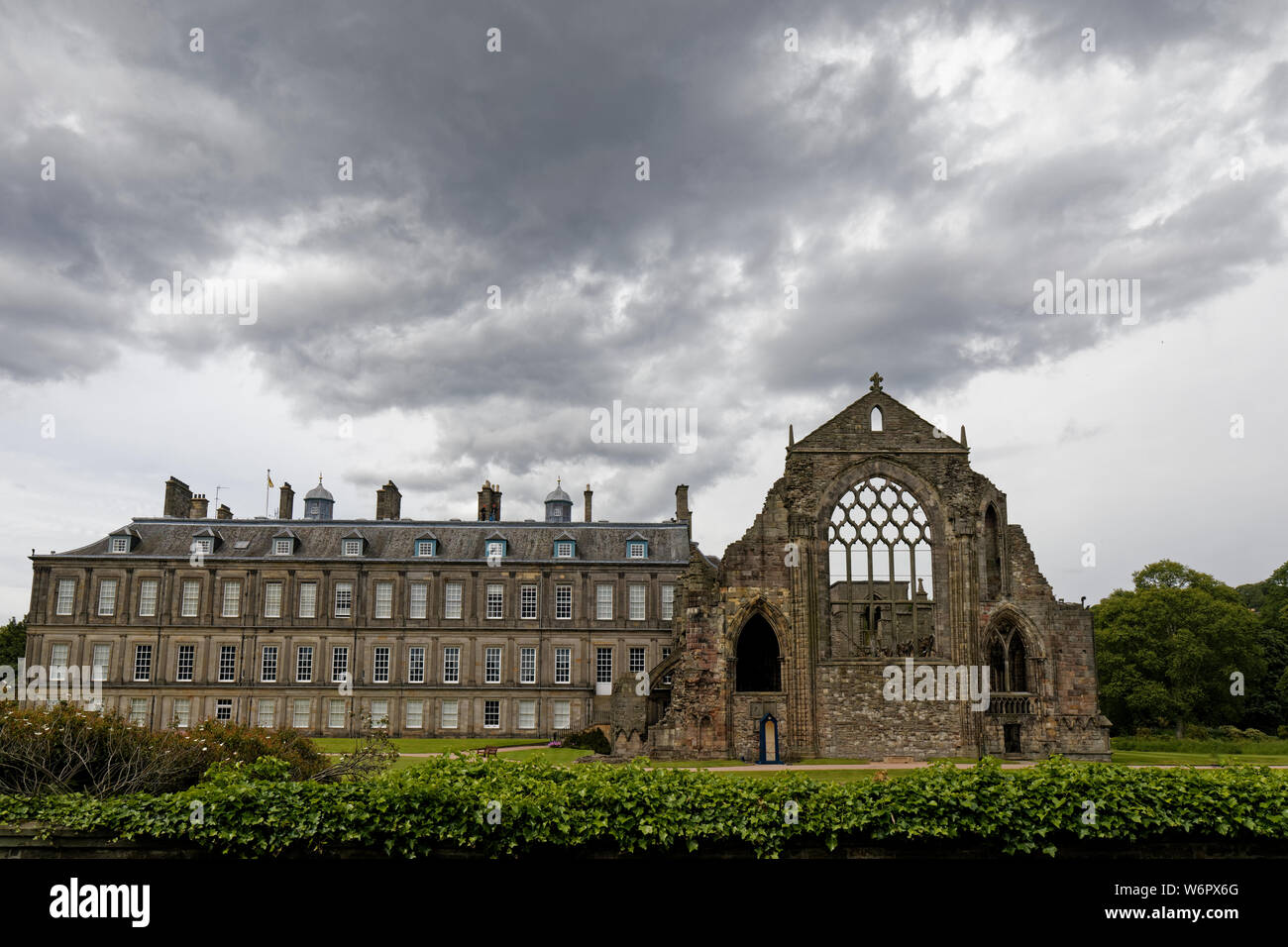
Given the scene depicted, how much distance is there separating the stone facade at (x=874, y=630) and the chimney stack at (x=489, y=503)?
87.1 feet

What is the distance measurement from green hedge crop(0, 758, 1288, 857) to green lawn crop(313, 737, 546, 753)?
3018cm

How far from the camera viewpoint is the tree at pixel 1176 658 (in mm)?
50781

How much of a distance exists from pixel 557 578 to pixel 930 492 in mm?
25691

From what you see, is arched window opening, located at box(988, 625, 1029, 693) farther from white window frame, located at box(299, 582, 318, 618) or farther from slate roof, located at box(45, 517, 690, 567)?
white window frame, located at box(299, 582, 318, 618)

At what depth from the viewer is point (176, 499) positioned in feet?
198

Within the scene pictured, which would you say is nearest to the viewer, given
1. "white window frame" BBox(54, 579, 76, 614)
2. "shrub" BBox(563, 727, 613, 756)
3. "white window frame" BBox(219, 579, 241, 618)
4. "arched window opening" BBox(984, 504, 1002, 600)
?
"arched window opening" BBox(984, 504, 1002, 600)

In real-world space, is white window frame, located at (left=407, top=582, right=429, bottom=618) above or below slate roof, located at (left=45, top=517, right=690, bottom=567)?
below

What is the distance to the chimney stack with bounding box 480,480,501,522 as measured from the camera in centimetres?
6053

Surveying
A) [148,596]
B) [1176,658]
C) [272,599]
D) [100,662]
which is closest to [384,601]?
[272,599]

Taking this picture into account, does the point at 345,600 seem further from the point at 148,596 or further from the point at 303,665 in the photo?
the point at 148,596

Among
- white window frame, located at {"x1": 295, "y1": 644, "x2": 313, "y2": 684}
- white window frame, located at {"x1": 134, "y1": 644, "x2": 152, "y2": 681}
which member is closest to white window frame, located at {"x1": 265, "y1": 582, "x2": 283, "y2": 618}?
white window frame, located at {"x1": 295, "y1": 644, "x2": 313, "y2": 684}

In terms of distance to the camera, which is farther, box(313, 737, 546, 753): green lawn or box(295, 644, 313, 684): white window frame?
box(295, 644, 313, 684): white window frame

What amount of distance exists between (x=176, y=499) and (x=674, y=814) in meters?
56.7
